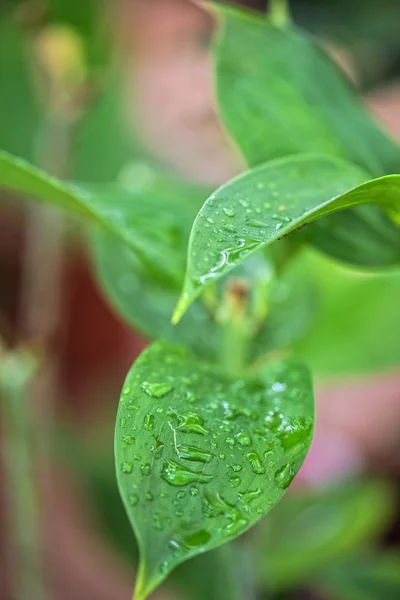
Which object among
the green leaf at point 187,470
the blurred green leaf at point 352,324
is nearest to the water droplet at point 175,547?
the green leaf at point 187,470

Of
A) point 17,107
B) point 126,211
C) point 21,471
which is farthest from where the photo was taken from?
point 17,107

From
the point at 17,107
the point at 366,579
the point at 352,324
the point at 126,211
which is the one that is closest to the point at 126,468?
the point at 126,211

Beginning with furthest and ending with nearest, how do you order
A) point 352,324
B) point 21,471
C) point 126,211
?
point 21,471 < point 352,324 < point 126,211

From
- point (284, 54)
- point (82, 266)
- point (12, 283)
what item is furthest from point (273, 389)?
point (12, 283)

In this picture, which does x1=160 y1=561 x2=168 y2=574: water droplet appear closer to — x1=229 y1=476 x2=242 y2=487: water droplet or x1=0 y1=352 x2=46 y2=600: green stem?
x1=229 y1=476 x2=242 y2=487: water droplet

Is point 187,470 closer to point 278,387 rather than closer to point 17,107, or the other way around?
point 278,387

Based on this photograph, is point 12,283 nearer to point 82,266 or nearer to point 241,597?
point 82,266

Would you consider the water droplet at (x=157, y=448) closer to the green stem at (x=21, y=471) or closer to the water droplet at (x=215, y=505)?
the water droplet at (x=215, y=505)
